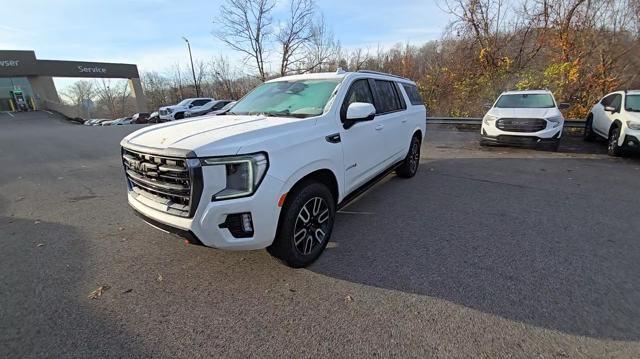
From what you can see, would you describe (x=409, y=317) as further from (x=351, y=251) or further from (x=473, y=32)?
(x=473, y=32)

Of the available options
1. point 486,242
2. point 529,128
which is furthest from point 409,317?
point 529,128

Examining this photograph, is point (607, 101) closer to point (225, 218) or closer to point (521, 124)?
point (521, 124)

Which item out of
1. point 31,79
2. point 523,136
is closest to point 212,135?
point 523,136

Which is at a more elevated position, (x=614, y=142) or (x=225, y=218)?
(x=225, y=218)

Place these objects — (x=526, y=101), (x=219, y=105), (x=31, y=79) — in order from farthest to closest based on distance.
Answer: (x=31, y=79), (x=219, y=105), (x=526, y=101)

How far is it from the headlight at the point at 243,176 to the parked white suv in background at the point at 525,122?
8.46 m

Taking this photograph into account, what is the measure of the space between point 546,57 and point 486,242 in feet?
56.1

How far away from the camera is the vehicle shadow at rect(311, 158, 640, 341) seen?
8.23 feet

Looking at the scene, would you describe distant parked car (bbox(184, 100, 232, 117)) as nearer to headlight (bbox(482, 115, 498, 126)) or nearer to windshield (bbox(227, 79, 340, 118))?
headlight (bbox(482, 115, 498, 126))

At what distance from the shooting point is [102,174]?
6957 mm

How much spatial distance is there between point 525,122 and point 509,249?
646 cm

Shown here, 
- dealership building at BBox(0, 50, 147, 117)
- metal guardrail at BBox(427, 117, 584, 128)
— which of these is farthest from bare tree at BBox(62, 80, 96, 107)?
metal guardrail at BBox(427, 117, 584, 128)

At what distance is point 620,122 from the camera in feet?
24.9

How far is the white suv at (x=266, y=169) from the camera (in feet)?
7.94
